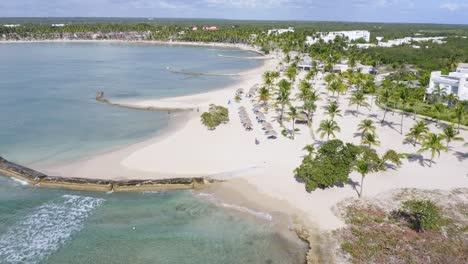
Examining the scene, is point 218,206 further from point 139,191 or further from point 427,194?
point 427,194

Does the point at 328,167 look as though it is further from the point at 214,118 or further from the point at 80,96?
the point at 80,96

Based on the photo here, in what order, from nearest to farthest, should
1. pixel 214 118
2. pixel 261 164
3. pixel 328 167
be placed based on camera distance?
pixel 328 167
pixel 261 164
pixel 214 118

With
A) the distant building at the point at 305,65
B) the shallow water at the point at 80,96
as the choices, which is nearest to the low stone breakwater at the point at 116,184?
the shallow water at the point at 80,96

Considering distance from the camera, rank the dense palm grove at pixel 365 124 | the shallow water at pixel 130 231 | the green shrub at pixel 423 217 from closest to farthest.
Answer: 1. the shallow water at pixel 130 231
2. the green shrub at pixel 423 217
3. the dense palm grove at pixel 365 124

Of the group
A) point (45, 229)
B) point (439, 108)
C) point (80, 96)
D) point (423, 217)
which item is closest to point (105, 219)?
point (45, 229)

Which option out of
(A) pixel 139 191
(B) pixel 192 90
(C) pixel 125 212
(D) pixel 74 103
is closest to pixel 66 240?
(C) pixel 125 212

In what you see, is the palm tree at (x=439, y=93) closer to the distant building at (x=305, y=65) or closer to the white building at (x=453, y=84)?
the white building at (x=453, y=84)
